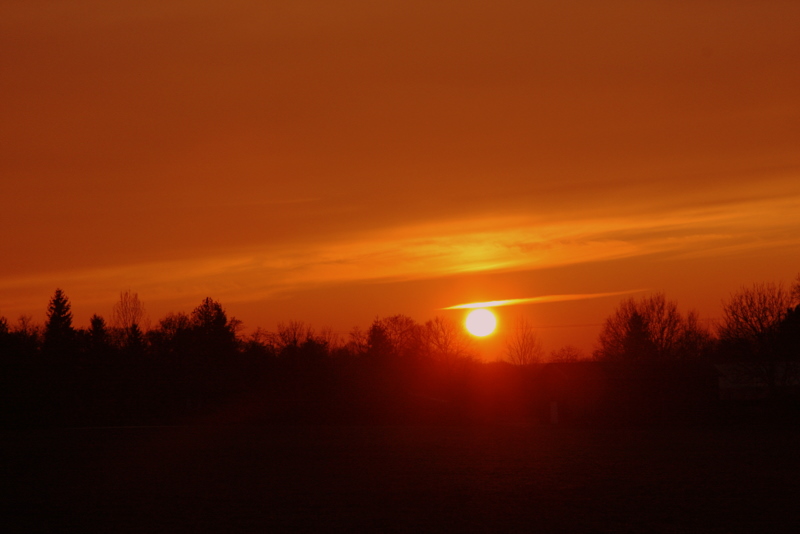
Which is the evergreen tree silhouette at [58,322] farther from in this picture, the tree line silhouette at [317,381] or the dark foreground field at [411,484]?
the dark foreground field at [411,484]

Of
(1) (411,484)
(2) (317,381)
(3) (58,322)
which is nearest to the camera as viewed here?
(1) (411,484)

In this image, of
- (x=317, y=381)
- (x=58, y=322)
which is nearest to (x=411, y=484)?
(x=317, y=381)

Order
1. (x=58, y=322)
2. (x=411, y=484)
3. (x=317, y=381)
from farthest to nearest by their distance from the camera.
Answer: (x=58, y=322) → (x=317, y=381) → (x=411, y=484)

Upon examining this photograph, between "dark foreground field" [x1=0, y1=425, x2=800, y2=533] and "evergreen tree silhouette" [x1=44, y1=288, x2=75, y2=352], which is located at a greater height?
"evergreen tree silhouette" [x1=44, y1=288, x2=75, y2=352]

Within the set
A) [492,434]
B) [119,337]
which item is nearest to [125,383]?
[119,337]

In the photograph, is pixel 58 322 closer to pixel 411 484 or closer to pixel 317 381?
pixel 317 381

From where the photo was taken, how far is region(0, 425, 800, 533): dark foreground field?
1391 centimetres

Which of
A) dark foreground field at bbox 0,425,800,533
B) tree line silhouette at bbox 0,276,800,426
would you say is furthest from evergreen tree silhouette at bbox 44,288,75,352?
dark foreground field at bbox 0,425,800,533

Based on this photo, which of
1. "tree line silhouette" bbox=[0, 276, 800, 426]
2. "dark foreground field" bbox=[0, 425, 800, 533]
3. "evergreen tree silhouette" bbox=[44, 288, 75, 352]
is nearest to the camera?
"dark foreground field" bbox=[0, 425, 800, 533]

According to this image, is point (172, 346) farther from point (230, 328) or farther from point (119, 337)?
point (119, 337)

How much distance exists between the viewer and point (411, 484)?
18.9m

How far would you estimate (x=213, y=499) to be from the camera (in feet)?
55.4

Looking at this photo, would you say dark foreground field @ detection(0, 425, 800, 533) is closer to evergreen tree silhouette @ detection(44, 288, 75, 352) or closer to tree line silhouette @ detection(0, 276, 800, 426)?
tree line silhouette @ detection(0, 276, 800, 426)

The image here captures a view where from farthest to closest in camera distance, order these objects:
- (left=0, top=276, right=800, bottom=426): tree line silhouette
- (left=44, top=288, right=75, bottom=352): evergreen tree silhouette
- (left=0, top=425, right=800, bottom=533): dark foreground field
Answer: (left=44, top=288, right=75, bottom=352): evergreen tree silhouette
(left=0, top=276, right=800, bottom=426): tree line silhouette
(left=0, top=425, right=800, bottom=533): dark foreground field
